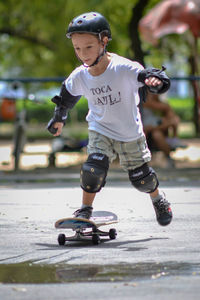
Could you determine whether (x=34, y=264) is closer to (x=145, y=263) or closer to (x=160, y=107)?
(x=145, y=263)

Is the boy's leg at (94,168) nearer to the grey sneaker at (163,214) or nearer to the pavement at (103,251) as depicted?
the pavement at (103,251)

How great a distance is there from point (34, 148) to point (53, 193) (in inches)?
231

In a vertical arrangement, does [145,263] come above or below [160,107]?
below

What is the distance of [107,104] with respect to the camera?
20.9 feet

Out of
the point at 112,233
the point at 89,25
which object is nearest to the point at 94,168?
the point at 112,233

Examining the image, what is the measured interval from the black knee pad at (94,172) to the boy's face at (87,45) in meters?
0.76

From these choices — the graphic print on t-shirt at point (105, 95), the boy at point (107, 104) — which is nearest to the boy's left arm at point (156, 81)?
the boy at point (107, 104)

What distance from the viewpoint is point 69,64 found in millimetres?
23828

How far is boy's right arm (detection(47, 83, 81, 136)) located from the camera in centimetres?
675

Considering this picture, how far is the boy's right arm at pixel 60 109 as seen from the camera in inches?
266

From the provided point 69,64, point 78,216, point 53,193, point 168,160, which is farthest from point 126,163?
point 69,64

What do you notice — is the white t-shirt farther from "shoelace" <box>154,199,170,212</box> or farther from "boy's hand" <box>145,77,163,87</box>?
"shoelace" <box>154,199,170,212</box>

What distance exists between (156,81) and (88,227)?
1.22 m

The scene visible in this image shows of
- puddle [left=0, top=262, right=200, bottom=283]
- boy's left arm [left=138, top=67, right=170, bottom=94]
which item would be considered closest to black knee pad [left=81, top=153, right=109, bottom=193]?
boy's left arm [left=138, top=67, right=170, bottom=94]
